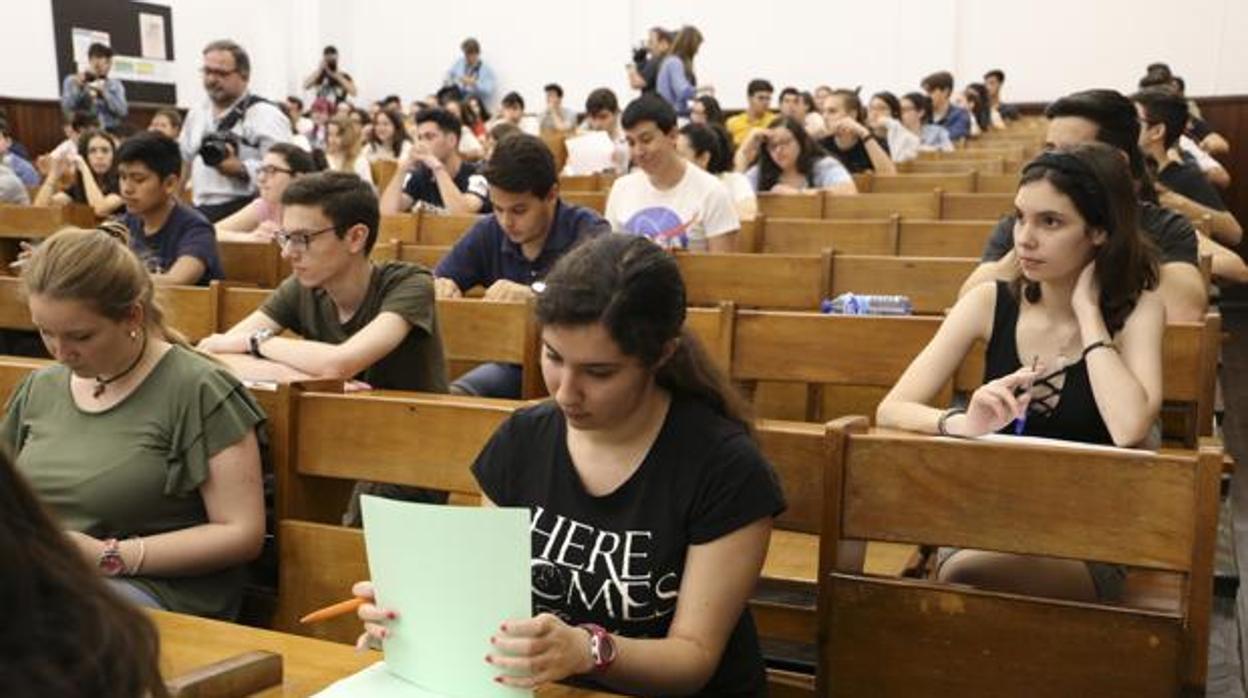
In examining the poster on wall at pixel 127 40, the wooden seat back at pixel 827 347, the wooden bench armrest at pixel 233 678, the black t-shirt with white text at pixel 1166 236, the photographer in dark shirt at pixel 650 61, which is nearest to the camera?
the wooden bench armrest at pixel 233 678

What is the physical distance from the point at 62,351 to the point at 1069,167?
1.81 meters

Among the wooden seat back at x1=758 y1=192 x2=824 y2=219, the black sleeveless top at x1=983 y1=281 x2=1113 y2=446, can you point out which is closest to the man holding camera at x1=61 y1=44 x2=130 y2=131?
the wooden seat back at x1=758 y1=192 x2=824 y2=219

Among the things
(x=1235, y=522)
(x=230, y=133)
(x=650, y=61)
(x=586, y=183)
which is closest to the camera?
(x=1235, y=522)

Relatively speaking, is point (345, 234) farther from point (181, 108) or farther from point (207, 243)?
point (181, 108)

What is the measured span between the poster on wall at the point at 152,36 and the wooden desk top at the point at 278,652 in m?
12.5

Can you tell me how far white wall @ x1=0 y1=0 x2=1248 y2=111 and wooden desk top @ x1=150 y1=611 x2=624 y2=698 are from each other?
37.0 ft

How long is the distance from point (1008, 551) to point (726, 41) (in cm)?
1255

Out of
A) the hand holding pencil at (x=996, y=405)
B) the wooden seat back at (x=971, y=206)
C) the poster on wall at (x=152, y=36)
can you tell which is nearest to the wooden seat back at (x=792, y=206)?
the wooden seat back at (x=971, y=206)

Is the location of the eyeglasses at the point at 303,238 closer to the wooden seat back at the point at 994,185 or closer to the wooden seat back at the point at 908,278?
the wooden seat back at the point at 908,278

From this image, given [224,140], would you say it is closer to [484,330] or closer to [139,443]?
[484,330]

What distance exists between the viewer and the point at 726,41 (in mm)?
13898

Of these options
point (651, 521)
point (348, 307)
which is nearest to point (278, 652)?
point (651, 521)

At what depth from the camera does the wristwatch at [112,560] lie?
2.06 m

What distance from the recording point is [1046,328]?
8.05 feet
